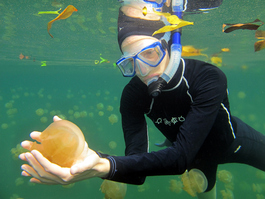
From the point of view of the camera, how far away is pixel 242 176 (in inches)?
472

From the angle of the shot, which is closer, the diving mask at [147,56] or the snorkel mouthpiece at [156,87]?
the snorkel mouthpiece at [156,87]

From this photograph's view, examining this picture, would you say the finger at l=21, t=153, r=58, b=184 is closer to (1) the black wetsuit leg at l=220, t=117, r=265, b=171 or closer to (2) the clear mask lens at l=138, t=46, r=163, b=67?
(2) the clear mask lens at l=138, t=46, r=163, b=67

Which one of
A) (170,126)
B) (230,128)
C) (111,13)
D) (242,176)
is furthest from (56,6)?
(242,176)

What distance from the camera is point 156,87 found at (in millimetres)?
2186

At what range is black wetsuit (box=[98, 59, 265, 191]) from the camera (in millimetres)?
1683

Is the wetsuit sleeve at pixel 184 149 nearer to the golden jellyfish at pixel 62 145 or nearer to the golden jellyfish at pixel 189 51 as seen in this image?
the golden jellyfish at pixel 62 145

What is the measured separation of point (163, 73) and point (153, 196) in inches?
324

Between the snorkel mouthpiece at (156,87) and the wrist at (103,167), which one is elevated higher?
the snorkel mouthpiece at (156,87)

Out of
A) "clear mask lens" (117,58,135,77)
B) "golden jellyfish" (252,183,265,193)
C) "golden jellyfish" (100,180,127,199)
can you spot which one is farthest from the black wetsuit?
"golden jellyfish" (252,183,265,193)

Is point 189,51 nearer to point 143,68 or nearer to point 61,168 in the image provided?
point 143,68

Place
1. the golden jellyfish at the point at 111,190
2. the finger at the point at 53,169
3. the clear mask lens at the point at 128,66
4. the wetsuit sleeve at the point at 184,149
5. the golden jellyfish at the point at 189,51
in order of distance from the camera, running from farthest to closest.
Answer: the golden jellyfish at the point at 189,51, the golden jellyfish at the point at 111,190, the clear mask lens at the point at 128,66, the wetsuit sleeve at the point at 184,149, the finger at the point at 53,169

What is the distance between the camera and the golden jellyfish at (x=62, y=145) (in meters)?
1.32

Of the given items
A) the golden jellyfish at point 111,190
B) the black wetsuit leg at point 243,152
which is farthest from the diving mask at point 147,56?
the golden jellyfish at point 111,190

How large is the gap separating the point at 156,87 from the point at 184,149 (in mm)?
771
